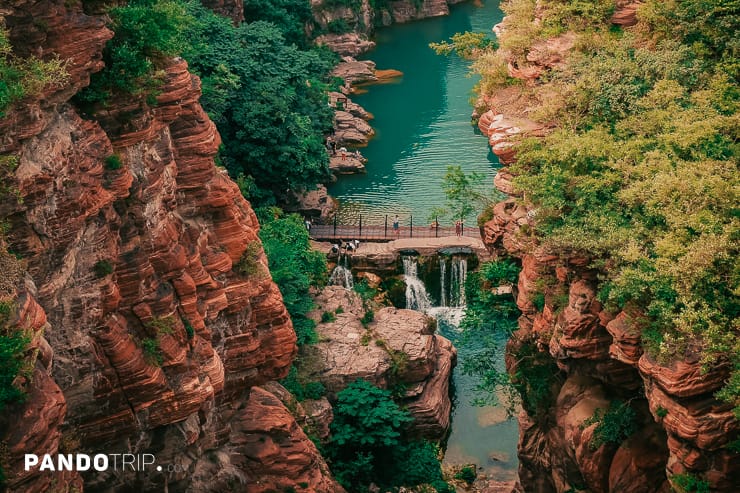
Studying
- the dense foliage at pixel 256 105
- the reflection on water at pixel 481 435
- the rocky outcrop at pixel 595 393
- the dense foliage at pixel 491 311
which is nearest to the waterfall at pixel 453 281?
the reflection on water at pixel 481 435

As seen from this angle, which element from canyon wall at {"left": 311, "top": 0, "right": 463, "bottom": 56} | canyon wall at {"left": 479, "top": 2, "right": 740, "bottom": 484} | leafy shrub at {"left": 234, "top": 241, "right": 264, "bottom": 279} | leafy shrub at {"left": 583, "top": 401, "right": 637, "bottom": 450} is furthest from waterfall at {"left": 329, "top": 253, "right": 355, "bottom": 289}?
canyon wall at {"left": 311, "top": 0, "right": 463, "bottom": 56}

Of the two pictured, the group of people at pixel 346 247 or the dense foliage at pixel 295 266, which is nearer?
the dense foliage at pixel 295 266

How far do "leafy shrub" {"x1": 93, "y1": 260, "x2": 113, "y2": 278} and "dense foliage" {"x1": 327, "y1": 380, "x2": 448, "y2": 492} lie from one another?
17049mm

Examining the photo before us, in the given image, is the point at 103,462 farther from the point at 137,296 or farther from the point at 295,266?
the point at 295,266

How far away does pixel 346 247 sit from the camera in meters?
55.7

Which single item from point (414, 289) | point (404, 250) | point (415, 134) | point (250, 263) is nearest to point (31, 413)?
point (250, 263)

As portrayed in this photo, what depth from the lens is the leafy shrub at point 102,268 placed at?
2338cm

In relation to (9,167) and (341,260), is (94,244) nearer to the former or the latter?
(9,167)

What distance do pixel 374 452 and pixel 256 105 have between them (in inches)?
846

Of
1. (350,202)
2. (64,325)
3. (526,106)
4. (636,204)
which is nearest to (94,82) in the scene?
(64,325)

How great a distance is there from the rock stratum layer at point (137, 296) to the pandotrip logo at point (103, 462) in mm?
209

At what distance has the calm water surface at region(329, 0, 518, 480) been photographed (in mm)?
45094

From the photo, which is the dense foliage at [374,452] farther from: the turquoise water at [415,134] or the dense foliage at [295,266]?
the turquoise water at [415,134]

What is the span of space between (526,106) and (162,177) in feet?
56.8
